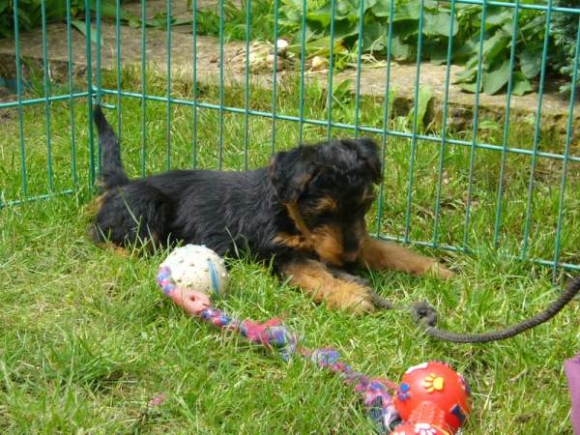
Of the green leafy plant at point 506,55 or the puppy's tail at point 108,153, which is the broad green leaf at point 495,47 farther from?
the puppy's tail at point 108,153

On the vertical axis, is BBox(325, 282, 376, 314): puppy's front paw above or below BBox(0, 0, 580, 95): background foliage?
below

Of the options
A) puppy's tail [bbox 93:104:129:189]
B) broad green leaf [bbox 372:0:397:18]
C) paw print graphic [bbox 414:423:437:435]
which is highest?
broad green leaf [bbox 372:0:397:18]

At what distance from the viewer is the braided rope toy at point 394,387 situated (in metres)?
3.58

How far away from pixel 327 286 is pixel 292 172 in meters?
0.55

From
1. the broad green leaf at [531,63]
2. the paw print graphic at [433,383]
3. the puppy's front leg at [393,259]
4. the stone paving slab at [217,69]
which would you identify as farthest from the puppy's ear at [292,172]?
the broad green leaf at [531,63]

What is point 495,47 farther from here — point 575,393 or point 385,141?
point 575,393

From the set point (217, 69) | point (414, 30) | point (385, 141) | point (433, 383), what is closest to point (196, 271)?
point (433, 383)

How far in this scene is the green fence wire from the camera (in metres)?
5.24

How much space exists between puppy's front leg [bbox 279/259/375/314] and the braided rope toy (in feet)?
1.43

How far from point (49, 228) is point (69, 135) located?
1.58m

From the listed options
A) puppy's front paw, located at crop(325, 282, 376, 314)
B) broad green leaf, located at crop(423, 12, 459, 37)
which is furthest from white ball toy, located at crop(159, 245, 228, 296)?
broad green leaf, located at crop(423, 12, 459, 37)

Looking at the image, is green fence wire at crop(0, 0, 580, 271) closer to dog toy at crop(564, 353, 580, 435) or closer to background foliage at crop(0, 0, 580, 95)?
background foliage at crop(0, 0, 580, 95)

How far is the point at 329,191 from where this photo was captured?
4711 millimetres

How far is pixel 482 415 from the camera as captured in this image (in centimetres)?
386
